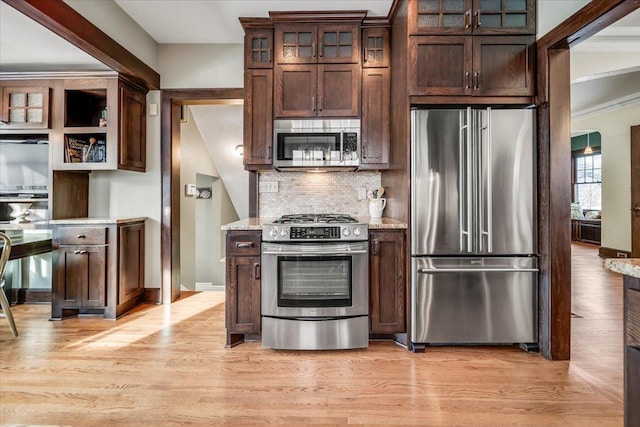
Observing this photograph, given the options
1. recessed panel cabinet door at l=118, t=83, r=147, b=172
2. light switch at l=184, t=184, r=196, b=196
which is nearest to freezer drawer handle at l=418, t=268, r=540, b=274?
recessed panel cabinet door at l=118, t=83, r=147, b=172

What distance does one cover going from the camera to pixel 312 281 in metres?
2.46

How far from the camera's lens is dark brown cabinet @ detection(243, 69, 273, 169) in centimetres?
294

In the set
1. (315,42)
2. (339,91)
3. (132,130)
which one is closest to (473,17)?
(339,91)

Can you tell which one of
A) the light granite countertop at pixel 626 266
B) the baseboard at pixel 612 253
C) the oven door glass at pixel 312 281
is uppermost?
the light granite countertop at pixel 626 266

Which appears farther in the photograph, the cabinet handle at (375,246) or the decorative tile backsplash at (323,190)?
the decorative tile backsplash at (323,190)

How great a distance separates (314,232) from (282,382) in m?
1.01

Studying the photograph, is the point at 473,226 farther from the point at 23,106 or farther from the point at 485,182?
the point at 23,106

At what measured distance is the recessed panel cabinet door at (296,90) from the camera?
9.55 ft

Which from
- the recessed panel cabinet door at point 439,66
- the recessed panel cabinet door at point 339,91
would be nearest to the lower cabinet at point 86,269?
the recessed panel cabinet door at point 339,91

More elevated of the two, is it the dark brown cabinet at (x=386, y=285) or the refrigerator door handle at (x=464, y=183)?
the refrigerator door handle at (x=464, y=183)

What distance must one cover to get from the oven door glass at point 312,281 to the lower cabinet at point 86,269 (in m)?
1.74

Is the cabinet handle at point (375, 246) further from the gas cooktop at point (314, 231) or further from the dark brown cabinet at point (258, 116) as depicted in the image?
the dark brown cabinet at point (258, 116)

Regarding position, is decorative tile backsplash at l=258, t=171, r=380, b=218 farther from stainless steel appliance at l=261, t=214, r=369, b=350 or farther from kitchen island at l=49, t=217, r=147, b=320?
kitchen island at l=49, t=217, r=147, b=320

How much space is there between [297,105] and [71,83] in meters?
2.26
